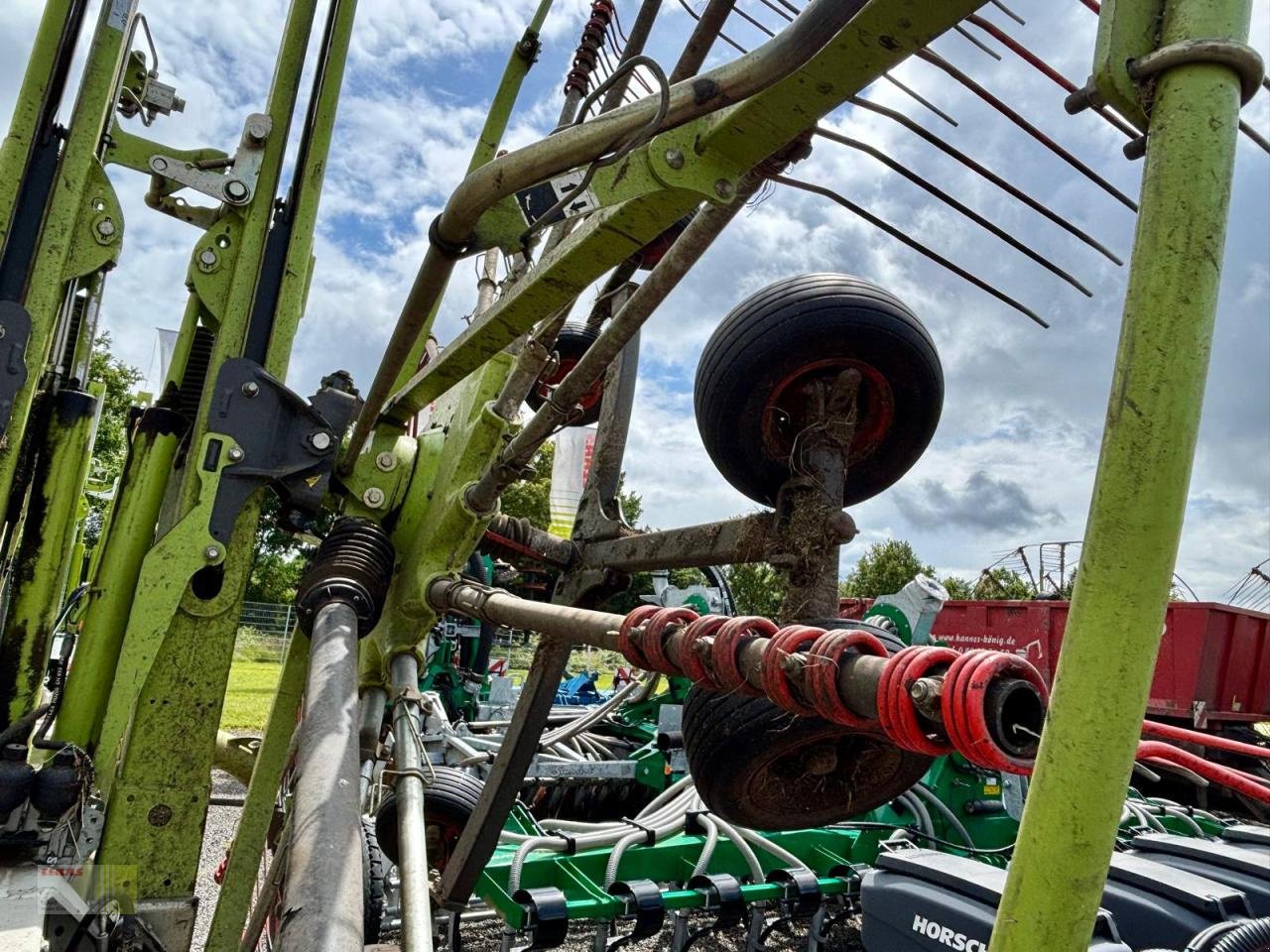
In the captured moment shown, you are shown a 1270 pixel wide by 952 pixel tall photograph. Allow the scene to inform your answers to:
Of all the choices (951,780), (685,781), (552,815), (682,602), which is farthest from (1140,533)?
(552,815)

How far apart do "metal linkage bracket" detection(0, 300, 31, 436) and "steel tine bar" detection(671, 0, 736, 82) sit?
1965 mm

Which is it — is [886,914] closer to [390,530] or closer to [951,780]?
→ [951,780]

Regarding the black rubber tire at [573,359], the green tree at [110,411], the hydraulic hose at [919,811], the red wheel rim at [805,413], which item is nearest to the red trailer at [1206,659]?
the hydraulic hose at [919,811]

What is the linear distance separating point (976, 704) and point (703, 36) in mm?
2056

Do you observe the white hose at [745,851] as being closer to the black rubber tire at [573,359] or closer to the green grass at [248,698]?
the black rubber tire at [573,359]

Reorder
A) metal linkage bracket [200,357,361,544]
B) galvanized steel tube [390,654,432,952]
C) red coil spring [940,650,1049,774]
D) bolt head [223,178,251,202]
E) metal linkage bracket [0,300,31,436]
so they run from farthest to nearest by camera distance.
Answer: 1. bolt head [223,178,251,202]
2. metal linkage bracket [200,357,361,544]
3. metal linkage bracket [0,300,31,436]
4. galvanized steel tube [390,654,432,952]
5. red coil spring [940,650,1049,774]

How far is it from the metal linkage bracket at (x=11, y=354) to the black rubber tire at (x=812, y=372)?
6.60ft

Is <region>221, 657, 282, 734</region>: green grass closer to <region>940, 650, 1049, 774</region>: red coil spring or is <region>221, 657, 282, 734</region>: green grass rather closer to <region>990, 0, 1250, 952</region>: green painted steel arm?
<region>940, 650, 1049, 774</region>: red coil spring

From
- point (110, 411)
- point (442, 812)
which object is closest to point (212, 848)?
point (442, 812)

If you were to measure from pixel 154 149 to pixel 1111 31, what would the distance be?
274cm

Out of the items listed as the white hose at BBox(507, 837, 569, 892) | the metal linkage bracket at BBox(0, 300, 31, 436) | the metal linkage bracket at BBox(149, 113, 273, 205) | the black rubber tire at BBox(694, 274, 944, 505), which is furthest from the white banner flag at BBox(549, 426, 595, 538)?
the metal linkage bracket at BBox(0, 300, 31, 436)

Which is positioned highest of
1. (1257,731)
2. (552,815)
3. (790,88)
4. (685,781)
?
(790,88)

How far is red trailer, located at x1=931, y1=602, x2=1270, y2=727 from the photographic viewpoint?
37.2ft

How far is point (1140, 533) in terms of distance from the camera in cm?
93
